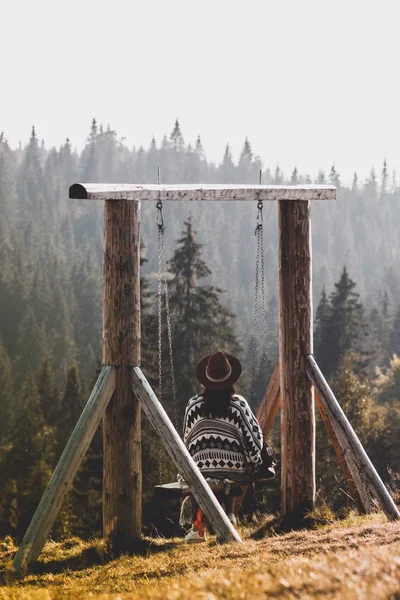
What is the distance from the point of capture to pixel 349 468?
1112 centimetres

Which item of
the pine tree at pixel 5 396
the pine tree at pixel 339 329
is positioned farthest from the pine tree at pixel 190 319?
the pine tree at pixel 5 396

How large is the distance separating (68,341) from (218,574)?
86.2m

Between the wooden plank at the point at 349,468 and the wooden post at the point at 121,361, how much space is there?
2292 millimetres

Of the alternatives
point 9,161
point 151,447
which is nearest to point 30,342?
point 151,447

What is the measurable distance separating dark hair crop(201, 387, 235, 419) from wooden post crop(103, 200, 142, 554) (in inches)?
35.1

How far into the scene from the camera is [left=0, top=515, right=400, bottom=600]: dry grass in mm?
6012

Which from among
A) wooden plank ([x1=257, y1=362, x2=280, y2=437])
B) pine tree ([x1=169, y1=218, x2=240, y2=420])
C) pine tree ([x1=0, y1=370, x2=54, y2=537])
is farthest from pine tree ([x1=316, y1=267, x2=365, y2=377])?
wooden plank ([x1=257, y1=362, x2=280, y2=437])

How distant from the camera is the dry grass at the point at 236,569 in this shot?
6.01 metres

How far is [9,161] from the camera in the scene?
180 metres

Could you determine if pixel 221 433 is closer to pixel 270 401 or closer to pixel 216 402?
pixel 216 402

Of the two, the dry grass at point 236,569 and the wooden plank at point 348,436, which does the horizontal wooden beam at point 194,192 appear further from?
the dry grass at point 236,569

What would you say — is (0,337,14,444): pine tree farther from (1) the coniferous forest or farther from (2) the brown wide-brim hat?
(2) the brown wide-brim hat

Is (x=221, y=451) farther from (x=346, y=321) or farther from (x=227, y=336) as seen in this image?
(x=346, y=321)

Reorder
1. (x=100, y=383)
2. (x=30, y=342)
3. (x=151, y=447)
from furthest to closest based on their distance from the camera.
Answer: (x=30, y=342) → (x=151, y=447) → (x=100, y=383)
